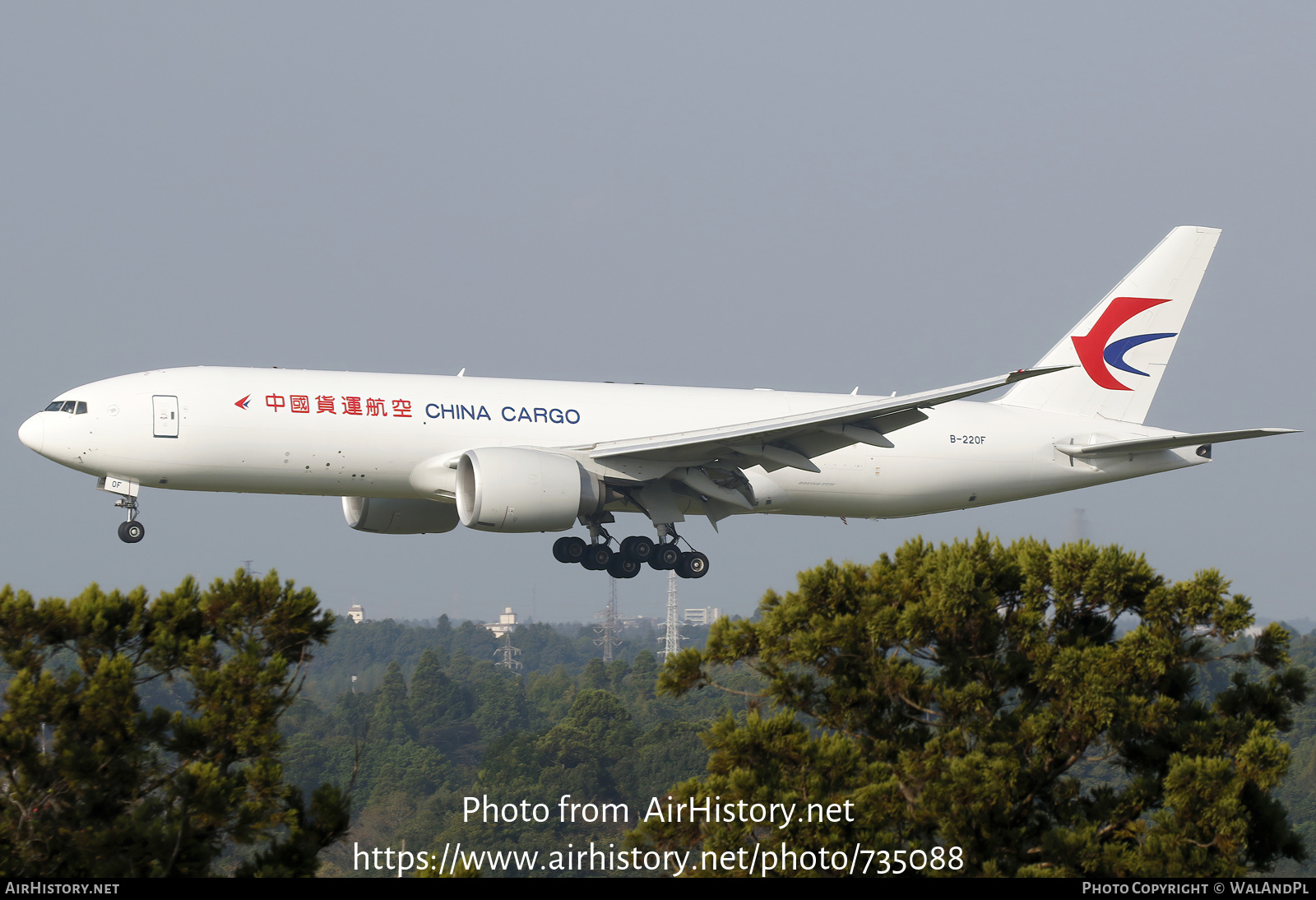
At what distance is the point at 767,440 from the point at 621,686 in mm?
141560

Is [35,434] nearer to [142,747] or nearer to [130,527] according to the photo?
[130,527]

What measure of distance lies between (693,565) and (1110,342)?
1479 cm

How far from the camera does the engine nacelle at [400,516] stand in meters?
37.3

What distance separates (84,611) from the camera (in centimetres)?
1886

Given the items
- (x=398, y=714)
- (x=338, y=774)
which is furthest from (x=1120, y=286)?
(x=398, y=714)

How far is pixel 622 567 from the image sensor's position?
35.3 meters

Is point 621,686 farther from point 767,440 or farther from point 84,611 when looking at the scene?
point 84,611

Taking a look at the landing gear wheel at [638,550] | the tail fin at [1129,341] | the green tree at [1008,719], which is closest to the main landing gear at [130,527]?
the landing gear wheel at [638,550]

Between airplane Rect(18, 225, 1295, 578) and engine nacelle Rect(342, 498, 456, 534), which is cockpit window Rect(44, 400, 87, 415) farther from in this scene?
engine nacelle Rect(342, 498, 456, 534)

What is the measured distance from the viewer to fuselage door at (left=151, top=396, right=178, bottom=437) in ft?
98.7

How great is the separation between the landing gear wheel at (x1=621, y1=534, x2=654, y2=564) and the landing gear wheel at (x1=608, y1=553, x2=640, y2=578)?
0.13 meters

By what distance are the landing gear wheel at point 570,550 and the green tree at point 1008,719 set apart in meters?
14.8

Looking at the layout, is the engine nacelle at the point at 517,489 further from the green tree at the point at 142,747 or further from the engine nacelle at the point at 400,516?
the green tree at the point at 142,747

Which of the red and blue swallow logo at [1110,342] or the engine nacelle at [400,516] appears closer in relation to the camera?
the engine nacelle at [400,516]
